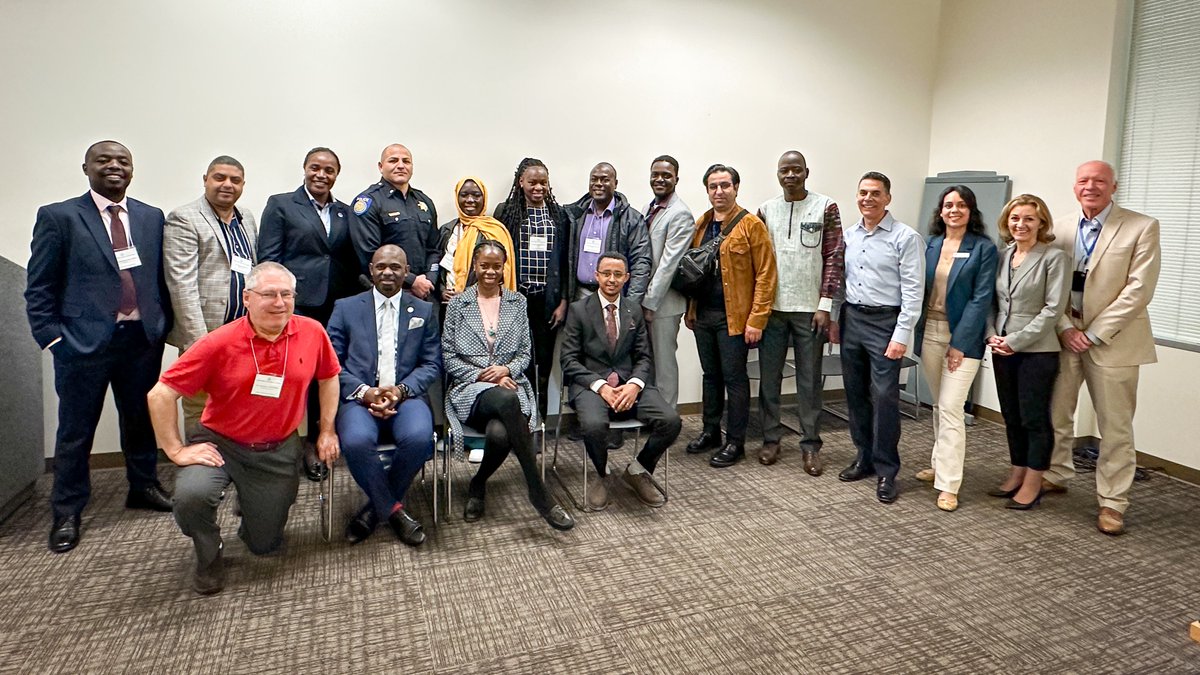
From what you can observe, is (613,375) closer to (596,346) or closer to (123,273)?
(596,346)

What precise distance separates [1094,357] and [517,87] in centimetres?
357

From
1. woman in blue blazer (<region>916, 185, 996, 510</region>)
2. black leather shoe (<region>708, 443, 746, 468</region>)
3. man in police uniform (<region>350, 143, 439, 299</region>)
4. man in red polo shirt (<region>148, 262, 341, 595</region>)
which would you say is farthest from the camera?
black leather shoe (<region>708, 443, 746, 468</region>)

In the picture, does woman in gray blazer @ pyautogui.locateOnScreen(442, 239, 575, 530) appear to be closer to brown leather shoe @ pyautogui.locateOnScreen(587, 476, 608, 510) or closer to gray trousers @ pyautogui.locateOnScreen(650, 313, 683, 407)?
brown leather shoe @ pyautogui.locateOnScreen(587, 476, 608, 510)

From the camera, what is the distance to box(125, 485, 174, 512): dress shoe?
11.4ft

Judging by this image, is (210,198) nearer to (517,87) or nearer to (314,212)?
(314,212)

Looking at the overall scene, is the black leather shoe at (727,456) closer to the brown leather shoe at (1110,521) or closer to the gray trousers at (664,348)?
the gray trousers at (664,348)

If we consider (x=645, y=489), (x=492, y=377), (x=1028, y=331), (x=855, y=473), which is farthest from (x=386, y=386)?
(x=1028, y=331)

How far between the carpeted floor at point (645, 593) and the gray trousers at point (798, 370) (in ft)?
1.80

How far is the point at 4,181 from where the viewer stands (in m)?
3.74

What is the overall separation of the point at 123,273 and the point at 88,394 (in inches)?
21.7

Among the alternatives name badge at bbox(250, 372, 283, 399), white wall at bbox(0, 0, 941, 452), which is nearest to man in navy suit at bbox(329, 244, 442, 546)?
name badge at bbox(250, 372, 283, 399)

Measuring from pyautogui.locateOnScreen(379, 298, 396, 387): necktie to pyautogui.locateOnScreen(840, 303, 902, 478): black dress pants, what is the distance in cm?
236

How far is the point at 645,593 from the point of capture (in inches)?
108

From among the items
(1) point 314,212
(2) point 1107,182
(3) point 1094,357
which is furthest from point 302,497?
(2) point 1107,182
